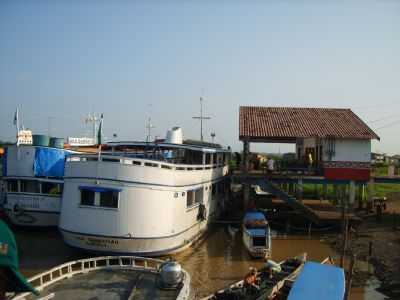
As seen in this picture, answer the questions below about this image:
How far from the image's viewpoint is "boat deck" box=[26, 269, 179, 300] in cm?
820

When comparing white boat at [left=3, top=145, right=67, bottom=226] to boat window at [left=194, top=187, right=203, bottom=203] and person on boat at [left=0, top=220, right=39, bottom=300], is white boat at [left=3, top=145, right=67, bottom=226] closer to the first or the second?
boat window at [left=194, top=187, right=203, bottom=203]

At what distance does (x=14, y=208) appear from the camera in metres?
20.7

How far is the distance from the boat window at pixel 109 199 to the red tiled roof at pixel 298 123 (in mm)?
11809

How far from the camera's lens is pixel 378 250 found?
18.5 meters

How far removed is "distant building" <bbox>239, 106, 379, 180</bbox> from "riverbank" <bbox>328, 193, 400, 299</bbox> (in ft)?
10.6

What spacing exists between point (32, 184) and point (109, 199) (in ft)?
28.4

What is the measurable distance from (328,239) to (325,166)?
16.1ft

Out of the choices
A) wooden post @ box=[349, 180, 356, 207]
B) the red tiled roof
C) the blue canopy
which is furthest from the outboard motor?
wooden post @ box=[349, 180, 356, 207]

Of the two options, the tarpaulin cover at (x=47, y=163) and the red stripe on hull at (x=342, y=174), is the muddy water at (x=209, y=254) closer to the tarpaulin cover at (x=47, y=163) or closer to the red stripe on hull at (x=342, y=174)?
the tarpaulin cover at (x=47, y=163)

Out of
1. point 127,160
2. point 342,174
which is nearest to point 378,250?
point 342,174

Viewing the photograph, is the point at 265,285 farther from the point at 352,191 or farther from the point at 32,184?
the point at 352,191

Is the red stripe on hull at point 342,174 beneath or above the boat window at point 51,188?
above

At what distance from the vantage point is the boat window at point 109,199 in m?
14.5

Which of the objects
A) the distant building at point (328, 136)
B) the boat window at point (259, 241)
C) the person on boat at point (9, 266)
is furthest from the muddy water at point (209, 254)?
the person on boat at point (9, 266)
